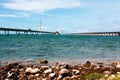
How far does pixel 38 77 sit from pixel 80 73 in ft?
8.54

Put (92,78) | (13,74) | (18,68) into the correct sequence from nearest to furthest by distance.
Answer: (92,78) < (13,74) < (18,68)

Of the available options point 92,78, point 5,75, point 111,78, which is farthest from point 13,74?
point 111,78

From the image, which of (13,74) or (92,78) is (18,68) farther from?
(92,78)

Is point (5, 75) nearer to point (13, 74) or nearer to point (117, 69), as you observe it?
point (13, 74)

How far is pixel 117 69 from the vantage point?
2112cm

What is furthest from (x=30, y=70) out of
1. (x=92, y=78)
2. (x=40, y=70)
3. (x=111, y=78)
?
(x=111, y=78)

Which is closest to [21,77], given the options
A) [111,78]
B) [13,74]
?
[13,74]

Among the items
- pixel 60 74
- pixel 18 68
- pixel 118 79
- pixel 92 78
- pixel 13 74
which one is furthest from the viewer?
pixel 18 68

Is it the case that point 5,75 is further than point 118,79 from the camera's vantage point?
Yes

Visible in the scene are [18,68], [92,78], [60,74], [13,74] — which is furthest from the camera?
[18,68]

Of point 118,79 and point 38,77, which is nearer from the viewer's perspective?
point 118,79

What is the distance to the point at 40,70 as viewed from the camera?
848 inches

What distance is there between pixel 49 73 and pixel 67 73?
4.71 feet

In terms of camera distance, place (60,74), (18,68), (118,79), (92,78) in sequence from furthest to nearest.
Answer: (18,68) → (60,74) → (92,78) → (118,79)
